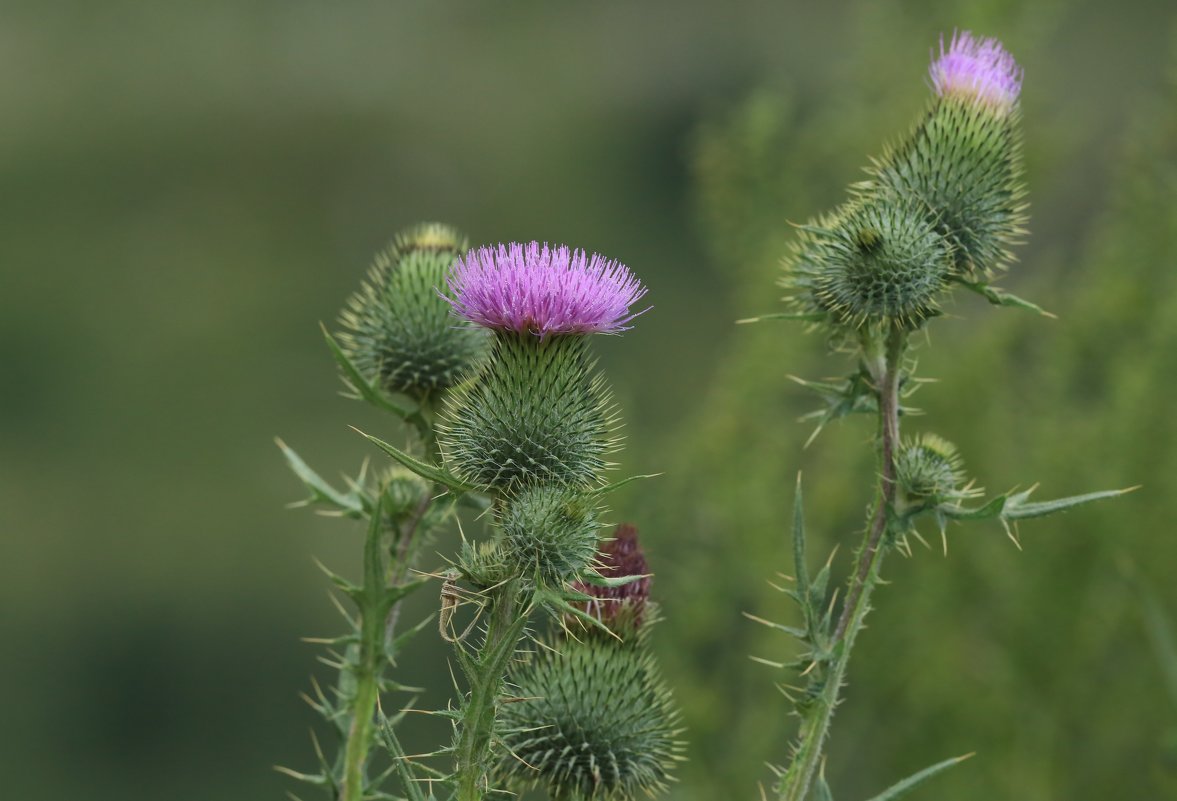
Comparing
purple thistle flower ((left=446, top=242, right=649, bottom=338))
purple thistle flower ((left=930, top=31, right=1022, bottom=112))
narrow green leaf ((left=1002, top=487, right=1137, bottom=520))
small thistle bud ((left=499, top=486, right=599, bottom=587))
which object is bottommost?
small thistle bud ((left=499, top=486, right=599, bottom=587))

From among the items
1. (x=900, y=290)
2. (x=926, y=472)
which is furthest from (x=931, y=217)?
(x=926, y=472)

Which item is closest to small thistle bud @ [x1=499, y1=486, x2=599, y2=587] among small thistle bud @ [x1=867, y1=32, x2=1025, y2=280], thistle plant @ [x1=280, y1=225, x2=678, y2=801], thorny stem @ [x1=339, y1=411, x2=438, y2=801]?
Result: thistle plant @ [x1=280, y1=225, x2=678, y2=801]

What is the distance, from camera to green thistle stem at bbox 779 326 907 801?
2.59m

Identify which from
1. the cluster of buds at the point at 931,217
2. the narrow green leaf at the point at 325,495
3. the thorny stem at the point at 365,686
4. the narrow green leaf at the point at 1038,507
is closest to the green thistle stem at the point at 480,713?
the thorny stem at the point at 365,686

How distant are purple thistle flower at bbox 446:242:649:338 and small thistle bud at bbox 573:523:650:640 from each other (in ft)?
1.57

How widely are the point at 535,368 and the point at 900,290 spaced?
33.9 inches

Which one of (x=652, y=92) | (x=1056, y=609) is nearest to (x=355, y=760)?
(x=1056, y=609)

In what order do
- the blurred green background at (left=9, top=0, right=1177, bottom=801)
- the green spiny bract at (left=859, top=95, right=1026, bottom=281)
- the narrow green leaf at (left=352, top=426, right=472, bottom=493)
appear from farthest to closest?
the blurred green background at (left=9, top=0, right=1177, bottom=801) < the green spiny bract at (left=859, top=95, right=1026, bottom=281) < the narrow green leaf at (left=352, top=426, right=472, bottom=493)

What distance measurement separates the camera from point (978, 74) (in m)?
3.55

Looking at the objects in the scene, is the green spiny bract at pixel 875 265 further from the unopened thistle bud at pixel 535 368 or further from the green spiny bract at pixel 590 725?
the green spiny bract at pixel 590 725

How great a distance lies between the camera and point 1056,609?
6691 millimetres

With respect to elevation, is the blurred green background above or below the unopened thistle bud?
above

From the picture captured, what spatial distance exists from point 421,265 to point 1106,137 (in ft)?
96.1

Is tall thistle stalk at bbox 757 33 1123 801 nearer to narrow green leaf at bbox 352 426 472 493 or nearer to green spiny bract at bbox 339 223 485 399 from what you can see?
narrow green leaf at bbox 352 426 472 493
